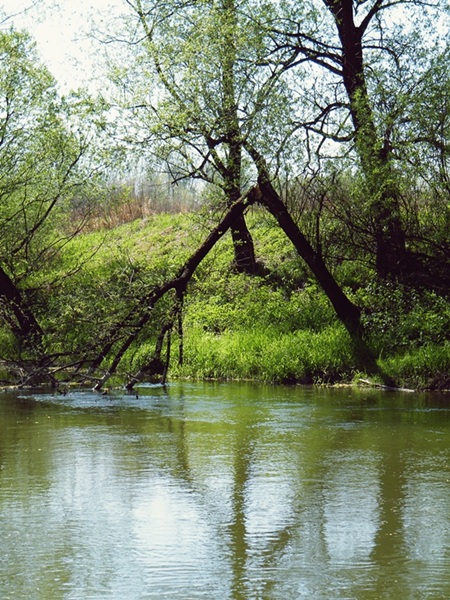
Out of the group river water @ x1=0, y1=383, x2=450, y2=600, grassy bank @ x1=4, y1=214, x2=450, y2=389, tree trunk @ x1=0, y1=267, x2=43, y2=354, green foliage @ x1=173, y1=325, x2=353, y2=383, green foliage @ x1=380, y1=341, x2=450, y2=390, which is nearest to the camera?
river water @ x1=0, y1=383, x2=450, y2=600

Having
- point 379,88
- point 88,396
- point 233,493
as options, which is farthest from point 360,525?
point 379,88

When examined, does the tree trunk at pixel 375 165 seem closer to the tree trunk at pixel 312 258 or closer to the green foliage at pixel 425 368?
the tree trunk at pixel 312 258

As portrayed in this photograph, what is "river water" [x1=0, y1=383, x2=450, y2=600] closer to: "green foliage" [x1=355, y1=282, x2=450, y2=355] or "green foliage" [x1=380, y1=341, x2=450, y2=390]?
"green foliage" [x1=380, y1=341, x2=450, y2=390]

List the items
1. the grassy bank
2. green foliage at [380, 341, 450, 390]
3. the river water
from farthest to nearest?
the grassy bank
green foliage at [380, 341, 450, 390]
the river water

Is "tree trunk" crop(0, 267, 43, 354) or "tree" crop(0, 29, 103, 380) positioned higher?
"tree" crop(0, 29, 103, 380)

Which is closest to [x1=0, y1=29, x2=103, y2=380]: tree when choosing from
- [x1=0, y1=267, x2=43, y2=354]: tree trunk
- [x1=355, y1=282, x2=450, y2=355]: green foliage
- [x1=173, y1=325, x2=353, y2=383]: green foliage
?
[x1=0, y1=267, x2=43, y2=354]: tree trunk

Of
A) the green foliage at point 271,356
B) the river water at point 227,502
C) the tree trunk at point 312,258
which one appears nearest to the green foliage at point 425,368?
the green foliage at point 271,356

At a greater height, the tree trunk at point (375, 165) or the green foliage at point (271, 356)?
the tree trunk at point (375, 165)

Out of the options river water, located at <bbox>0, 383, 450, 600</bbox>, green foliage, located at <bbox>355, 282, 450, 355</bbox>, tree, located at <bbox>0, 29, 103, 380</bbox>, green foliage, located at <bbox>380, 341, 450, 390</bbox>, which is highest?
tree, located at <bbox>0, 29, 103, 380</bbox>

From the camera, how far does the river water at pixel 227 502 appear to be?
249 inches

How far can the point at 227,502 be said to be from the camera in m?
8.53

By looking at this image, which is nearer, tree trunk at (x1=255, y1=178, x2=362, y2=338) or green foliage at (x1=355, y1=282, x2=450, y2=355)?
green foliage at (x1=355, y1=282, x2=450, y2=355)

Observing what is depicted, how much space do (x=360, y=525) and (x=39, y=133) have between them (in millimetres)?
15525

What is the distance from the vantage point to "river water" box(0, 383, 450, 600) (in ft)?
20.7
